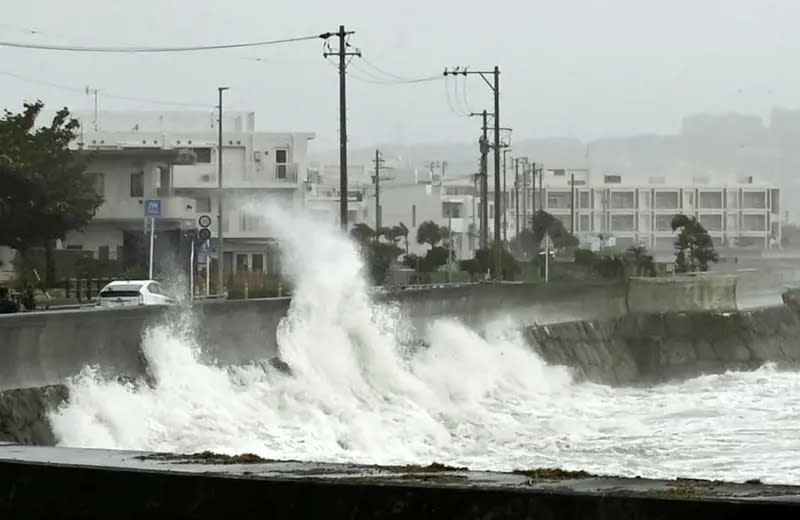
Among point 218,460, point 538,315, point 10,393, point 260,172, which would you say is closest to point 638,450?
point 10,393

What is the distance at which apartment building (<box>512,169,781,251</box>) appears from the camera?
9869 cm

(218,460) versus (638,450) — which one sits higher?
(218,460)

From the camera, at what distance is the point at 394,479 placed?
6562mm

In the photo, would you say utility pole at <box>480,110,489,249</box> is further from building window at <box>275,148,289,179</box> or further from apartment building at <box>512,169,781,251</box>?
building window at <box>275,148,289,179</box>

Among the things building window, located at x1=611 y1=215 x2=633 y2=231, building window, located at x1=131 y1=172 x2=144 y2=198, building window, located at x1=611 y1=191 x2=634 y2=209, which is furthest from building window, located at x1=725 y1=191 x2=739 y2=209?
building window, located at x1=131 y1=172 x2=144 y2=198

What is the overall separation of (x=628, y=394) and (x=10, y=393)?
2067 cm

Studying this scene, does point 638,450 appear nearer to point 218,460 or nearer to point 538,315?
point 218,460

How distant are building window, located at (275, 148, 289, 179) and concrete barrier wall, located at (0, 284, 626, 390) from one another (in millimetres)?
55753

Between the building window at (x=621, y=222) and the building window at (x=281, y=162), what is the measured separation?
43964mm

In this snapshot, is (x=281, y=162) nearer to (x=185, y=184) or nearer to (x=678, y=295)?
(x=185, y=184)

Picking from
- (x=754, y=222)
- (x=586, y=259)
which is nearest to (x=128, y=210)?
(x=586, y=259)

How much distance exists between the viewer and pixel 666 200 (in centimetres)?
11638

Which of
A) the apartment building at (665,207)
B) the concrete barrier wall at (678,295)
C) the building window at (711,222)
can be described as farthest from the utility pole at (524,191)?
the concrete barrier wall at (678,295)

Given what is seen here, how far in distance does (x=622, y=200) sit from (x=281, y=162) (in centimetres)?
4277
